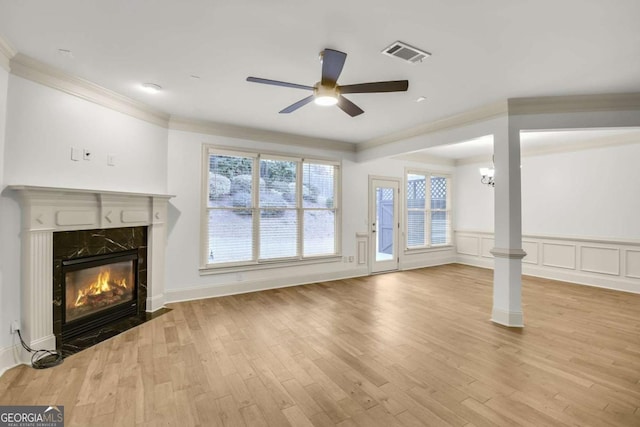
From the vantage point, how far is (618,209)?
5.11 metres

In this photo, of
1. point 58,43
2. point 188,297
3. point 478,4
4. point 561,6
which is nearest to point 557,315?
point 561,6

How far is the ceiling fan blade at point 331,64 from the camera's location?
199cm

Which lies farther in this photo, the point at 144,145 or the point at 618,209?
the point at 618,209

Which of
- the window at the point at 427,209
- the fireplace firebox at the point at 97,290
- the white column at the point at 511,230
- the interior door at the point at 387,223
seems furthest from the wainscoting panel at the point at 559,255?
the fireplace firebox at the point at 97,290

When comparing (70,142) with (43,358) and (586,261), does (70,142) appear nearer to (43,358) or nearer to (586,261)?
(43,358)

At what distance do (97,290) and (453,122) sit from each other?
5097mm

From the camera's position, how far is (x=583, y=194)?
552cm

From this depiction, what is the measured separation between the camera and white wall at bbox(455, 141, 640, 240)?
5004 mm

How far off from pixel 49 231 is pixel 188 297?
2.06 meters

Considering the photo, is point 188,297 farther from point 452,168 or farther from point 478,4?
point 452,168

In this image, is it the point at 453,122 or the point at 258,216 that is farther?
the point at 258,216

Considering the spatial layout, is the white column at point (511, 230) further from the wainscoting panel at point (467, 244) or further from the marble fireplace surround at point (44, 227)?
the marble fireplace surround at point (44, 227)

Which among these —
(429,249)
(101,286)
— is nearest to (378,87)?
(101,286)

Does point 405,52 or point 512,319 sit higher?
point 405,52
